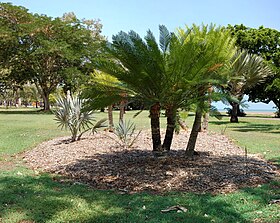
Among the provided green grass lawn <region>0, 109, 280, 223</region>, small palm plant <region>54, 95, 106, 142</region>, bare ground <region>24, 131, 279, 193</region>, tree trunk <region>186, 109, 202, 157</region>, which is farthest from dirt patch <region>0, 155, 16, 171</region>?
tree trunk <region>186, 109, 202, 157</region>

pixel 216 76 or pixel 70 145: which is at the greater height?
pixel 216 76

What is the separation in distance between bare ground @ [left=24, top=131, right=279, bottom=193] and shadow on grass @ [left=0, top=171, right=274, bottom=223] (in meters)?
0.48

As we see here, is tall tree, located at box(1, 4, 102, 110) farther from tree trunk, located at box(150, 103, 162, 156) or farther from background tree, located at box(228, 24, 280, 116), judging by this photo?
tree trunk, located at box(150, 103, 162, 156)

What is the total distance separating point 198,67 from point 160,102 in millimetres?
926

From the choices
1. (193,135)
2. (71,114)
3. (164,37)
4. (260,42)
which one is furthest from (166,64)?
(260,42)

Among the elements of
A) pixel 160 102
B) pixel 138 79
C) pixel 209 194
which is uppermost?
pixel 138 79

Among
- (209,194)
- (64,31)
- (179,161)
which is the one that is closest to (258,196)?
(209,194)

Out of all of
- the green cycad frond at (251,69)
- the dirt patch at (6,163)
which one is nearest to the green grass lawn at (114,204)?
the dirt patch at (6,163)

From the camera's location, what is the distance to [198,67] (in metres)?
5.86

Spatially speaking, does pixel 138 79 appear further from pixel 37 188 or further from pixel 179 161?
pixel 37 188

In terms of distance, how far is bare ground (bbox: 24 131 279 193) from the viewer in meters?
5.50

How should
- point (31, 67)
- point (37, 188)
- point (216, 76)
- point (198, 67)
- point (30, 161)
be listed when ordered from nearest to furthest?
point (37, 188) < point (198, 67) < point (216, 76) < point (30, 161) < point (31, 67)

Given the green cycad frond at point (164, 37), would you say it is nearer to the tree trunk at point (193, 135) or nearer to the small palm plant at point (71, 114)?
the tree trunk at point (193, 135)

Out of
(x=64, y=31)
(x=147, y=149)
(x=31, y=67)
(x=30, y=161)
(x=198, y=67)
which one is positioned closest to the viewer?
(x=198, y=67)
